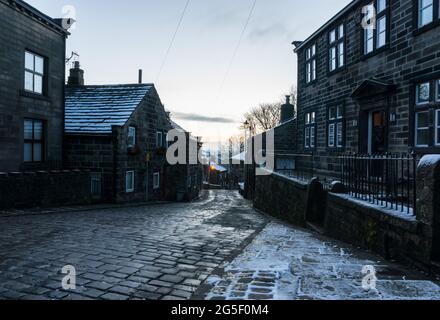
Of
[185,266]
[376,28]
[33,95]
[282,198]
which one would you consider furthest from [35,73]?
[376,28]

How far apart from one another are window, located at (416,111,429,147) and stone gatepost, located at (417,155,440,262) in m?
5.52

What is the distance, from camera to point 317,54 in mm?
17375

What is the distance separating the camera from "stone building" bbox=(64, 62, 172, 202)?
17969mm

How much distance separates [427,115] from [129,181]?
1478cm

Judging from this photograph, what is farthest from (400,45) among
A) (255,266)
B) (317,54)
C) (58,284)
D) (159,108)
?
(159,108)

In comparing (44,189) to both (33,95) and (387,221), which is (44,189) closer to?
(33,95)

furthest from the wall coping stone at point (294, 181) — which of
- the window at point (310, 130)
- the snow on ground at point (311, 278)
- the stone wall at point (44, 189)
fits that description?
the stone wall at point (44, 189)

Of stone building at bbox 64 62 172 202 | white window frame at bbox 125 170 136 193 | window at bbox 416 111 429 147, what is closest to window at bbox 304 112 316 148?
window at bbox 416 111 429 147

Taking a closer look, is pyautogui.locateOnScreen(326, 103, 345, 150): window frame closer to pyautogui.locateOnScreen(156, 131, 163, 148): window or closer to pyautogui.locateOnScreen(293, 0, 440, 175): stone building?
pyautogui.locateOnScreen(293, 0, 440, 175): stone building

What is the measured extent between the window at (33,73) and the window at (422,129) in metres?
15.1

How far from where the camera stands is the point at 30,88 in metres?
15.3

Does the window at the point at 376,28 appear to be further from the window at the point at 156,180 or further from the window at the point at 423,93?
the window at the point at 156,180

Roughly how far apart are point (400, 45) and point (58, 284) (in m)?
11.4
